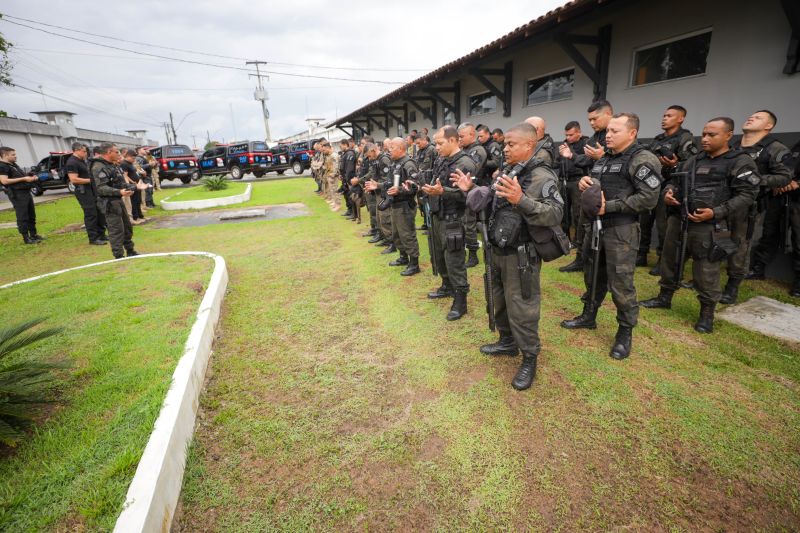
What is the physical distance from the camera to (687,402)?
8.66 feet

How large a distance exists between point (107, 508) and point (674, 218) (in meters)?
5.12

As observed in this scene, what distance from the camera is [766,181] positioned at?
389 centimetres

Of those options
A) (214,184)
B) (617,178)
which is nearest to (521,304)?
(617,178)

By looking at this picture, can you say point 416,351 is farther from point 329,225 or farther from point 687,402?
point 329,225

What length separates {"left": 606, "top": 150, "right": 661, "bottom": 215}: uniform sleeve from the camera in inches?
114

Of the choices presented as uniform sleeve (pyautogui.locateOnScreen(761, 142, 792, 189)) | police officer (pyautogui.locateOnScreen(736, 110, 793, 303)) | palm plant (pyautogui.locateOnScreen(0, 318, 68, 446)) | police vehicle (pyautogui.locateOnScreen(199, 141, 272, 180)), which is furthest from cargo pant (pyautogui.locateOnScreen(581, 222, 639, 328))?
police vehicle (pyautogui.locateOnScreen(199, 141, 272, 180))

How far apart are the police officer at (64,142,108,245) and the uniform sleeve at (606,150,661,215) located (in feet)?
28.9

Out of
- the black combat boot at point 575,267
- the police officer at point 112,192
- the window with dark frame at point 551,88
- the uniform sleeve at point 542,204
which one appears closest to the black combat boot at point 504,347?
the uniform sleeve at point 542,204

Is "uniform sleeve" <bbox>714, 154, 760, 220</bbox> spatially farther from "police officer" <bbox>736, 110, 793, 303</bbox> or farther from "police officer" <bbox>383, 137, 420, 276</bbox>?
"police officer" <bbox>383, 137, 420, 276</bbox>

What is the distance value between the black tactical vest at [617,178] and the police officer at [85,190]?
28.5ft

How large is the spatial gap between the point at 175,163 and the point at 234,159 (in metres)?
3.30

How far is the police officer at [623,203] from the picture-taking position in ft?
9.61

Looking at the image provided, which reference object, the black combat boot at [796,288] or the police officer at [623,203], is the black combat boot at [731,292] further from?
the police officer at [623,203]

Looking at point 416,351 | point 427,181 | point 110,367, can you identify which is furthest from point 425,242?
point 110,367
